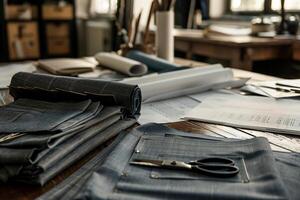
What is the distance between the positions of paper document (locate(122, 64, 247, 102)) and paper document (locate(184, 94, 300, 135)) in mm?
90

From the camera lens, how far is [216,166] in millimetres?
544

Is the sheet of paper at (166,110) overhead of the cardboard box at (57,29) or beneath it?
beneath

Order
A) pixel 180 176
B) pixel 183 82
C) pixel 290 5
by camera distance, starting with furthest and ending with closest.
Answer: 1. pixel 290 5
2. pixel 183 82
3. pixel 180 176

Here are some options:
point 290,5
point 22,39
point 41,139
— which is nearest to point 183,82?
point 41,139

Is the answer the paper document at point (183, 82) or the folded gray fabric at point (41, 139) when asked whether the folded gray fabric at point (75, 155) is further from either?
the paper document at point (183, 82)

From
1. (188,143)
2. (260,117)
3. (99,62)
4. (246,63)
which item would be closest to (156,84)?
(260,117)

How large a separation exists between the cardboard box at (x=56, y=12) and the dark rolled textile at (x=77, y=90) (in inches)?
150

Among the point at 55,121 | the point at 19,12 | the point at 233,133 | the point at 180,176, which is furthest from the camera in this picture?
the point at 19,12

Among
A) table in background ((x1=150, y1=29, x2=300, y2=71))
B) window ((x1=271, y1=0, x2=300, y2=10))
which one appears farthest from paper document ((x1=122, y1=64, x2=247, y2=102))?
window ((x1=271, y1=0, x2=300, y2=10))

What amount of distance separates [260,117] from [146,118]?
0.84 feet

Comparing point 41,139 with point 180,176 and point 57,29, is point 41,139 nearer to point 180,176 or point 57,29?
point 180,176

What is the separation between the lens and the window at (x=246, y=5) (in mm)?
3320

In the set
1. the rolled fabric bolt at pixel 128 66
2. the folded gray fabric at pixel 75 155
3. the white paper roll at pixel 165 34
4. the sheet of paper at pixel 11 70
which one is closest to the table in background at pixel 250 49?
the white paper roll at pixel 165 34

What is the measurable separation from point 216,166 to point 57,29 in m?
4.33
